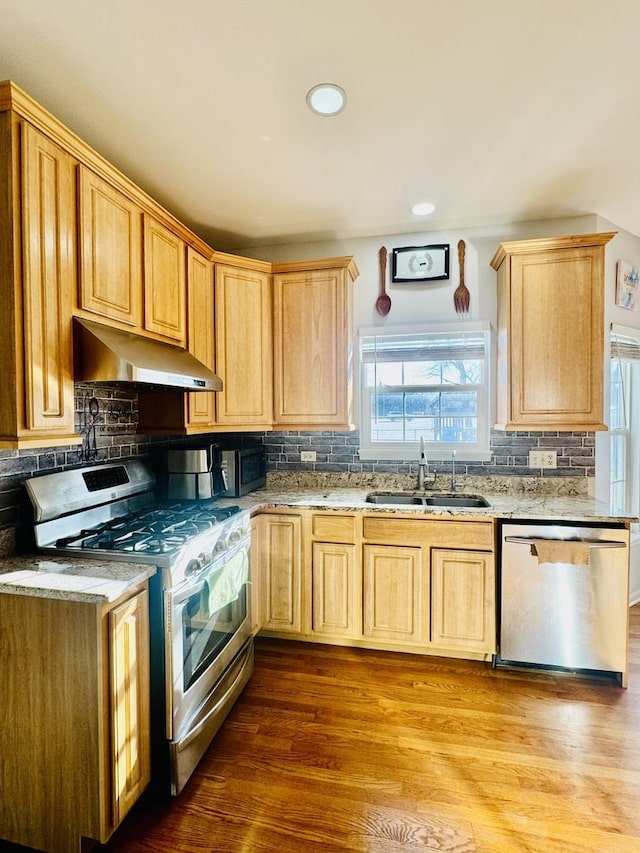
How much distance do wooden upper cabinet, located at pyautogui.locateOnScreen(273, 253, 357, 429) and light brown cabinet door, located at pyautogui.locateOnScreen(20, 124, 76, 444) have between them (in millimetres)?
1481

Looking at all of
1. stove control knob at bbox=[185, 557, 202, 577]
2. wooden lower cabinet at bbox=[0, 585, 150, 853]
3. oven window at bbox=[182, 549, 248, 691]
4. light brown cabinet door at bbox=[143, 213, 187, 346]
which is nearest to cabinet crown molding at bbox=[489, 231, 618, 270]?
light brown cabinet door at bbox=[143, 213, 187, 346]

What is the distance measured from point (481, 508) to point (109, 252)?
235cm

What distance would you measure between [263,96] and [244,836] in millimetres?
2815

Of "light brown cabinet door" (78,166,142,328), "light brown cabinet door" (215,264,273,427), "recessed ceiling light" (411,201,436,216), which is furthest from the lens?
"light brown cabinet door" (215,264,273,427)

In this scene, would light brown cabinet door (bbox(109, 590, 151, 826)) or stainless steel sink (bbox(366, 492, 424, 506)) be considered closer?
light brown cabinet door (bbox(109, 590, 151, 826))

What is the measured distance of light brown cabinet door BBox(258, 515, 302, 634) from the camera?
2693mm

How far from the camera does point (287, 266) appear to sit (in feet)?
9.67

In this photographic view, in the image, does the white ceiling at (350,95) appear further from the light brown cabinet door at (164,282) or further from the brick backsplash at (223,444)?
the brick backsplash at (223,444)

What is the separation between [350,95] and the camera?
5.70 ft

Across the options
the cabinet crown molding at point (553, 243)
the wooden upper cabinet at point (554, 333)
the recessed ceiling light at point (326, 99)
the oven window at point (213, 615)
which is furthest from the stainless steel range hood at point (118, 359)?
the cabinet crown molding at point (553, 243)

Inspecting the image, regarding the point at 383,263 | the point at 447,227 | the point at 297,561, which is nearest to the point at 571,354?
the point at 447,227

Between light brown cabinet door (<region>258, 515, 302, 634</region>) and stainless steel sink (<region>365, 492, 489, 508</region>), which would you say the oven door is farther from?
stainless steel sink (<region>365, 492, 489, 508</region>)

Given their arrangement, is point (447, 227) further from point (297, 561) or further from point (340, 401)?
point (297, 561)

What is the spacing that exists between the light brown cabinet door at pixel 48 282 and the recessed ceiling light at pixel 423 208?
6.39 ft
